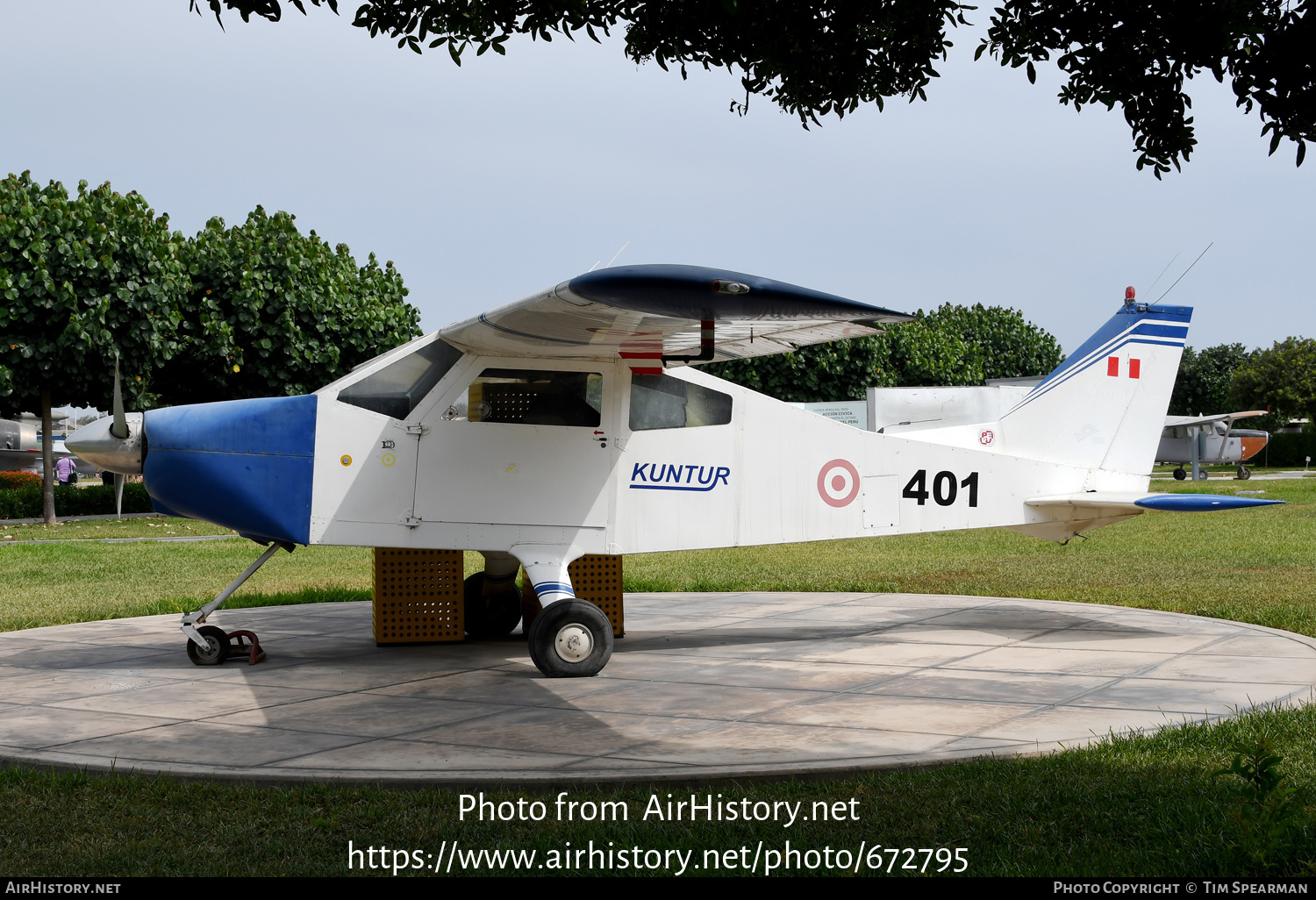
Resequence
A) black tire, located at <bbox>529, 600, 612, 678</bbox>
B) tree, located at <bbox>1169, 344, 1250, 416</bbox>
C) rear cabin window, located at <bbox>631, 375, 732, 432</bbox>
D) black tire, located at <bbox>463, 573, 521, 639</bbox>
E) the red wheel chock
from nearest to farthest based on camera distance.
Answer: black tire, located at <bbox>529, 600, 612, 678</bbox>
the red wheel chock
rear cabin window, located at <bbox>631, 375, 732, 432</bbox>
black tire, located at <bbox>463, 573, 521, 639</bbox>
tree, located at <bbox>1169, 344, 1250, 416</bbox>

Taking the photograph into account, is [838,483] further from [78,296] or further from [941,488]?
[78,296]

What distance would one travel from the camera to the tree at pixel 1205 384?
90.2m

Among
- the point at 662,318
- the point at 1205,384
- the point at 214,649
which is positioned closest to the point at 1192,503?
the point at 662,318

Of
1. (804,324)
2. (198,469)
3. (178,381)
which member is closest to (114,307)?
(178,381)

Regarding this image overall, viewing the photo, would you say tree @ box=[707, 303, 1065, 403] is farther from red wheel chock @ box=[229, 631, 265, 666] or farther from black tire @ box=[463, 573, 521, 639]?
red wheel chock @ box=[229, 631, 265, 666]

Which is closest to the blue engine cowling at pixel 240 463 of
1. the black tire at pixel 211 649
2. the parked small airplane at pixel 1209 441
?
the black tire at pixel 211 649

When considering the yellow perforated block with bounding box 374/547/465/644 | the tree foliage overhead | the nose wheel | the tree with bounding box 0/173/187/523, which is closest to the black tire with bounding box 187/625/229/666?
the nose wheel

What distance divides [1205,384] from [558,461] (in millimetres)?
94640

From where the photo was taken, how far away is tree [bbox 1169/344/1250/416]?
90250mm

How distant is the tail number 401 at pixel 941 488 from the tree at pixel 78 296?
65.1 ft

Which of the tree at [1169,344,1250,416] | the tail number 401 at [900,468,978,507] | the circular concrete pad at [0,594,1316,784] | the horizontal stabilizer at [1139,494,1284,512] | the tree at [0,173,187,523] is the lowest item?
the circular concrete pad at [0,594,1316,784]

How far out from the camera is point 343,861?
3.76 metres

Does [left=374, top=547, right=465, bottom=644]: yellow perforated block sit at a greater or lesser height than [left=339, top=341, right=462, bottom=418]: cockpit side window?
lesser

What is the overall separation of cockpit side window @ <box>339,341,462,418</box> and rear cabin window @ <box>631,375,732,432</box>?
139cm
